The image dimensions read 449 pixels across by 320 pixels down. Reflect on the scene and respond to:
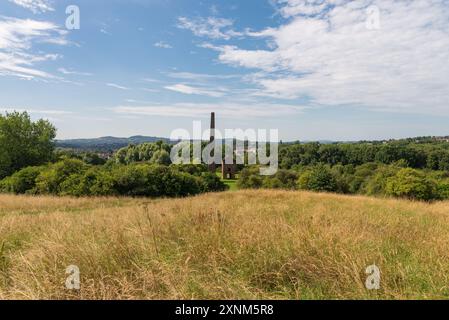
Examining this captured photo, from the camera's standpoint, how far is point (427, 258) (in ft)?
12.3

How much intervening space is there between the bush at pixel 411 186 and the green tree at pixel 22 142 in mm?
38786

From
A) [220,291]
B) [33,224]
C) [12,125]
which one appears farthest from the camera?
[12,125]

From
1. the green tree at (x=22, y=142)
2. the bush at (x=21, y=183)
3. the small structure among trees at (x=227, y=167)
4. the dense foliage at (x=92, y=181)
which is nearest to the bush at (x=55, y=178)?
the dense foliage at (x=92, y=181)

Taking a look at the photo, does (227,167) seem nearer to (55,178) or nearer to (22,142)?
(22,142)

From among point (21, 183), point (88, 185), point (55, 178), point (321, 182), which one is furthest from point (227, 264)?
point (321, 182)

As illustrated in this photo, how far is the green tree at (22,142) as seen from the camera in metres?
32.6

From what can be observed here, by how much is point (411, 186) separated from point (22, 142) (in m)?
41.6

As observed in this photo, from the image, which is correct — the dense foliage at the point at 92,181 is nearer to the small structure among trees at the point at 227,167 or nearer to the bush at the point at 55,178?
the bush at the point at 55,178

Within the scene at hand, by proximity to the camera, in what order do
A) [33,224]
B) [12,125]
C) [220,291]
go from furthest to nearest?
[12,125] < [33,224] < [220,291]

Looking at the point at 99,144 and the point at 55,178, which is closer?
the point at 55,178

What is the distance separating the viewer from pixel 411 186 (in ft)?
96.1

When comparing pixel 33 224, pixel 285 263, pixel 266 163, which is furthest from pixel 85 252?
pixel 266 163
